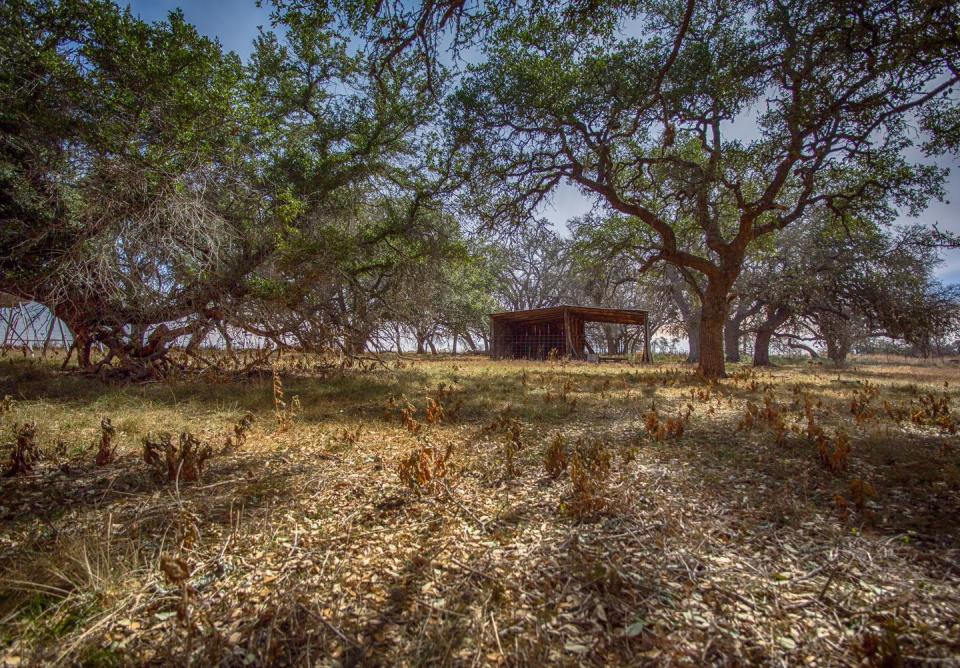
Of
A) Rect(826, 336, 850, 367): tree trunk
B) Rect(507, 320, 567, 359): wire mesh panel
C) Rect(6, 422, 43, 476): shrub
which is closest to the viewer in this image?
Rect(6, 422, 43, 476): shrub

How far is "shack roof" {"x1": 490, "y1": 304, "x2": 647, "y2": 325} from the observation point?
2156 centimetres

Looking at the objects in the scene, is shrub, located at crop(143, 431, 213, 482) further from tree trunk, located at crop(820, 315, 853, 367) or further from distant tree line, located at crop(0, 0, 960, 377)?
tree trunk, located at crop(820, 315, 853, 367)

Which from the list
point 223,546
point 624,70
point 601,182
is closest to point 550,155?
point 601,182

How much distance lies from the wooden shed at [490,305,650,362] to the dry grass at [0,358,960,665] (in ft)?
56.4

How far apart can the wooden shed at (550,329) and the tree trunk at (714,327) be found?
8384 millimetres

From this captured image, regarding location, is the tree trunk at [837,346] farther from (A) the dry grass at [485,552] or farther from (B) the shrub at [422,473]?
(B) the shrub at [422,473]

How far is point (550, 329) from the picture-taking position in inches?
1017

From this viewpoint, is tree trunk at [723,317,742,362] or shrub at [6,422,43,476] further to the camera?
tree trunk at [723,317,742,362]

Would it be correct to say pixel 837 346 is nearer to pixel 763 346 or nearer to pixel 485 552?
pixel 763 346

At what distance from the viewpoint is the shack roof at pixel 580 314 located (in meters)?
21.6

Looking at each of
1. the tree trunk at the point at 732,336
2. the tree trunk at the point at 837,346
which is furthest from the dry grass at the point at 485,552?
the tree trunk at the point at 732,336

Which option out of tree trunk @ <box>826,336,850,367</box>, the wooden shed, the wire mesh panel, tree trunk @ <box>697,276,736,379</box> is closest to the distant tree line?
tree trunk @ <box>697,276,736,379</box>

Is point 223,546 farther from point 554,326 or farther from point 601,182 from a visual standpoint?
point 554,326

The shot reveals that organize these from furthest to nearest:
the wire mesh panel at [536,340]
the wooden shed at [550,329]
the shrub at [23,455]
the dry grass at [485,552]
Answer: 1. the wire mesh panel at [536,340]
2. the wooden shed at [550,329]
3. the shrub at [23,455]
4. the dry grass at [485,552]
